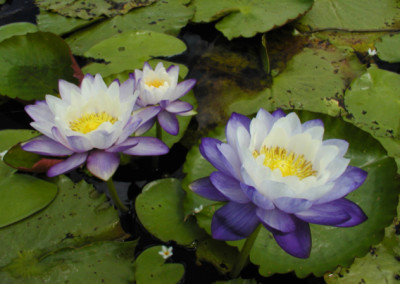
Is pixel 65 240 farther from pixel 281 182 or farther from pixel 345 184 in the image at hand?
pixel 345 184

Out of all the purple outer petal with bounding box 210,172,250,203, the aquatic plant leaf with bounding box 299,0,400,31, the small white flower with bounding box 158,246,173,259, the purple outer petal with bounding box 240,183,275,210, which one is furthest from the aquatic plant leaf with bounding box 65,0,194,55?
the purple outer petal with bounding box 240,183,275,210

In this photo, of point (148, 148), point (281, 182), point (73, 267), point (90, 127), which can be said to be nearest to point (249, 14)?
point (148, 148)

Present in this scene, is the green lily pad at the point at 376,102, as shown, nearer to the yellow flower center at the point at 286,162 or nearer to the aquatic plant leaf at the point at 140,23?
the yellow flower center at the point at 286,162

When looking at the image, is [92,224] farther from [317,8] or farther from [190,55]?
[317,8]

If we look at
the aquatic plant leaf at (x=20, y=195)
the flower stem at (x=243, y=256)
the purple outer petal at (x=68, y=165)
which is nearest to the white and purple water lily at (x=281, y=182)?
the flower stem at (x=243, y=256)

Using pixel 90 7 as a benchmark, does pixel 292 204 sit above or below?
below

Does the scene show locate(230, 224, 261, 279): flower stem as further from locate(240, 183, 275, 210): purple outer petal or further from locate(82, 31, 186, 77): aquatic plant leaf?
locate(82, 31, 186, 77): aquatic plant leaf
